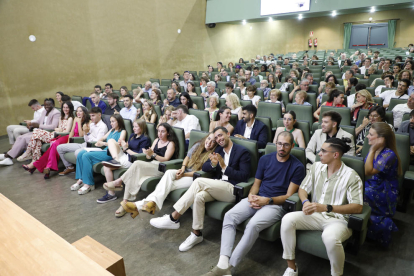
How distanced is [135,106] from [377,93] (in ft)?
14.2

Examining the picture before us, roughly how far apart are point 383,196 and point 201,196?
145cm

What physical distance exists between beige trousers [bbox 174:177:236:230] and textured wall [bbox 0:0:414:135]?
6004 millimetres

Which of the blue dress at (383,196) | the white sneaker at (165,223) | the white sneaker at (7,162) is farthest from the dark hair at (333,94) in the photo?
the white sneaker at (7,162)

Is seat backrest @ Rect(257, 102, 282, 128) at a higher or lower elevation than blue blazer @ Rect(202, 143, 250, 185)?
higher

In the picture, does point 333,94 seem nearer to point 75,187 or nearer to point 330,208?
point 330,208

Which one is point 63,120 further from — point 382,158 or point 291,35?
point 291,35

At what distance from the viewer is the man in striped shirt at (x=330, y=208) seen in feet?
5.87

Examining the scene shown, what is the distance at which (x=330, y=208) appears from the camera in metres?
1.93

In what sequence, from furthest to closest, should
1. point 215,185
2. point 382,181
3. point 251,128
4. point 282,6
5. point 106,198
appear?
1. point 282,6
2. point 251,128
3. point 106,198
4. point 215,185
5. point 382,181

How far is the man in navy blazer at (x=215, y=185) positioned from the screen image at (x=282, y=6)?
340 inches

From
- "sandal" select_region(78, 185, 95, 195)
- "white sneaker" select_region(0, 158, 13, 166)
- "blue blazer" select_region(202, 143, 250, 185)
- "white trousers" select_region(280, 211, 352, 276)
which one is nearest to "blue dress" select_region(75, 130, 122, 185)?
"sandal" select_region(78, 185, 95, 195)

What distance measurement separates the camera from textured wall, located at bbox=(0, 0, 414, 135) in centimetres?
638

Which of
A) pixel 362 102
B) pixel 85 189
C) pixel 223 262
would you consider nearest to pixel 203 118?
pixel 85 189

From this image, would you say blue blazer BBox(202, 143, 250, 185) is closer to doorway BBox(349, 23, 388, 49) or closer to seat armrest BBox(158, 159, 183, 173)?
seat armrest BBox(158, 159, 183, 173)
